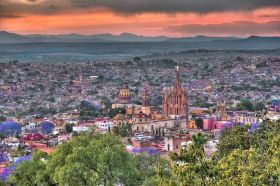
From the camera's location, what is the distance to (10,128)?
36.1 m

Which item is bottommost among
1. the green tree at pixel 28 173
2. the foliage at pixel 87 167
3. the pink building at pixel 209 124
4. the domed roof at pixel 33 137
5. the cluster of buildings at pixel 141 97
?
the cluster of buildings at pixel 141 97

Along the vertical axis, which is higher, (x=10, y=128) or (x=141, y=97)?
(x=10, y=128)

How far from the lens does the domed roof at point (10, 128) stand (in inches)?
1401

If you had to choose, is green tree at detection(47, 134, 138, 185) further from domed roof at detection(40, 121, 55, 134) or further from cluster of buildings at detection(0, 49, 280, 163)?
domed roof at detection(40, 121, 55, 134)

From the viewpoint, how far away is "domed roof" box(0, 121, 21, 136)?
117 feet

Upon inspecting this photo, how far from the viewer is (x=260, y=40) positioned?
6043 inches

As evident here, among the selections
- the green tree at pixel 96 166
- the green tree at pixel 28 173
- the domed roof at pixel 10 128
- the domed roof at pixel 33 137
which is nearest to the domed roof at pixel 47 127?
the domed roof at pixel 10 128

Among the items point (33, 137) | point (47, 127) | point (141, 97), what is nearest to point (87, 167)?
point (33, 137)

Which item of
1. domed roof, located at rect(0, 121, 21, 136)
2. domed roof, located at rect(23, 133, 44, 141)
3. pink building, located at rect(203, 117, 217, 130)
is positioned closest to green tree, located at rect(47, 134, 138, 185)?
domed roof, located at rect(23, 133, 44, 141)

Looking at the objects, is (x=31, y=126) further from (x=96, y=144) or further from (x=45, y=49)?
(x=45, y=49)

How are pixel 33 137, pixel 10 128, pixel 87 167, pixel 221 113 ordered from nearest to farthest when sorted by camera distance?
pixel 87 167, pixel 33 137, pixel 10 128, pixel 221 113

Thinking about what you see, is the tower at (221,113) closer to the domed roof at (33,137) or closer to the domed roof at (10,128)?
the domed roof at (33,137)

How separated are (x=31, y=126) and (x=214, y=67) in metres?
60.2

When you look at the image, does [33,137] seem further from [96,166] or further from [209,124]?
[96,166]
